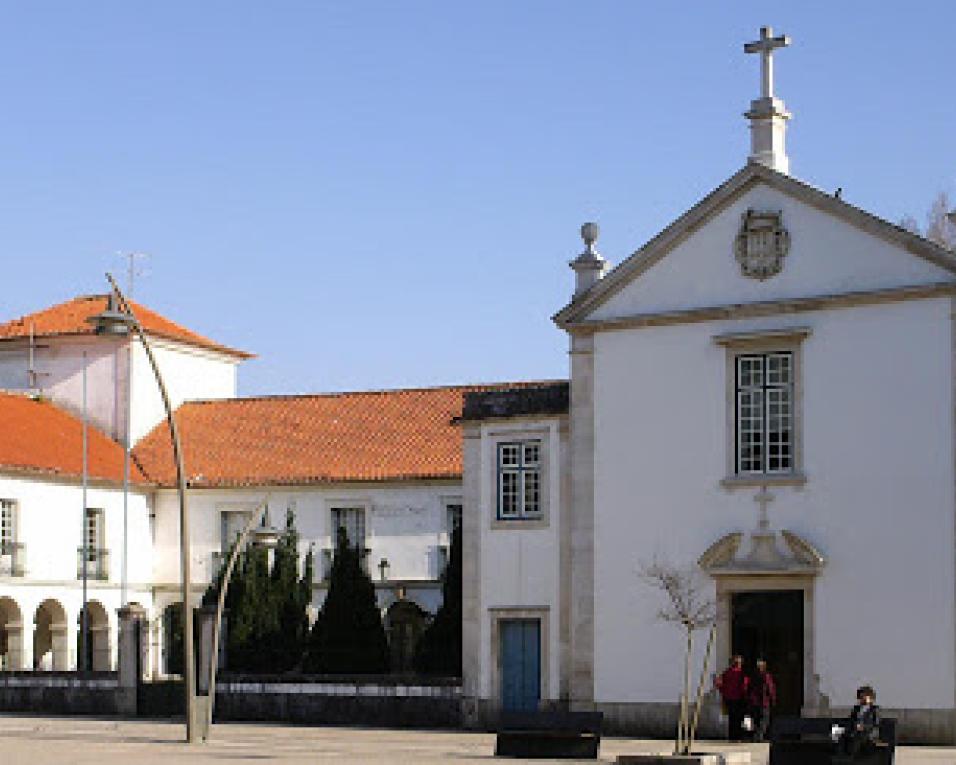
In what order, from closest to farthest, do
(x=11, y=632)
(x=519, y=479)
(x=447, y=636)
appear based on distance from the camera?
(x=519, y=479) → (x=447, y=636) → (x=11, y=632)

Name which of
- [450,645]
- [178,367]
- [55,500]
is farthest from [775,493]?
[178,367]

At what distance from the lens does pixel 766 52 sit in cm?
3391

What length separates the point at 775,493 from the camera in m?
32.1

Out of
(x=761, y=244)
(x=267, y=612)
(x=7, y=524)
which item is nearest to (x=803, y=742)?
(x=761, y=244)

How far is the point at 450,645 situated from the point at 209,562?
19558 millimetres

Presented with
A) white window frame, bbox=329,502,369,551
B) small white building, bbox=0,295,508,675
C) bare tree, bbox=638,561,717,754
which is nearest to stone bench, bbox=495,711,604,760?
bare tree, bbox=638,561,717,754

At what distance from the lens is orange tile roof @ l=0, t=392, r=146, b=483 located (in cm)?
5384

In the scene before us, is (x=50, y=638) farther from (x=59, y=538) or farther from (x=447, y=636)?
(x=447, y=636)

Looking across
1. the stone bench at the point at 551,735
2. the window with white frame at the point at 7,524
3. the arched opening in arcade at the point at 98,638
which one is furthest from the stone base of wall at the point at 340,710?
the arched opening in arcade at the point at 98,638

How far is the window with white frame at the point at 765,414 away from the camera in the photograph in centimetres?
3228

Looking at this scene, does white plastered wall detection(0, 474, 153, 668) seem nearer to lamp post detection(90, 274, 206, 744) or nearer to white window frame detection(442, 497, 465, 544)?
white window frame detection(442, 497, 465, 544)

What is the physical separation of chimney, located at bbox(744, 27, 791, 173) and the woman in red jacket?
830 cm

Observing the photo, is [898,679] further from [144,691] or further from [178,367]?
[178,367]

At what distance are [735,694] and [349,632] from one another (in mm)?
11597
